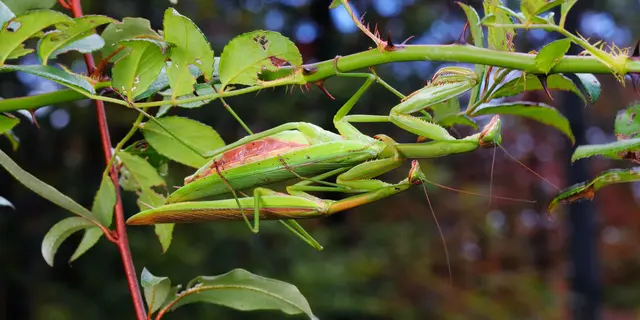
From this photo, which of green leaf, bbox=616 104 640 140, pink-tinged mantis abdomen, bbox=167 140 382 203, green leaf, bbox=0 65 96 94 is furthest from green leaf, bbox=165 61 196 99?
green leaf, bbox=616 104 640 140

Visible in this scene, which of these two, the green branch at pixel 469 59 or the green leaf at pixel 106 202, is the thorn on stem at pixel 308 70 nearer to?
the green branch at pixel 469 59

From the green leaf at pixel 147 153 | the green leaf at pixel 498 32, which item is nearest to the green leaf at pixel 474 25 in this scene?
the green leaf at pixel 498 32

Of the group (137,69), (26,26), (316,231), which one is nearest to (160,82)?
(137,69)

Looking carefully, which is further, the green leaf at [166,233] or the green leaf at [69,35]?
the green leaf at [166,233]

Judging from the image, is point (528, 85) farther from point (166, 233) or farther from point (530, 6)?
point (166, 233)

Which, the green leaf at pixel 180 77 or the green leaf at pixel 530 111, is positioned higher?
the green leaf at pixel 180 77
